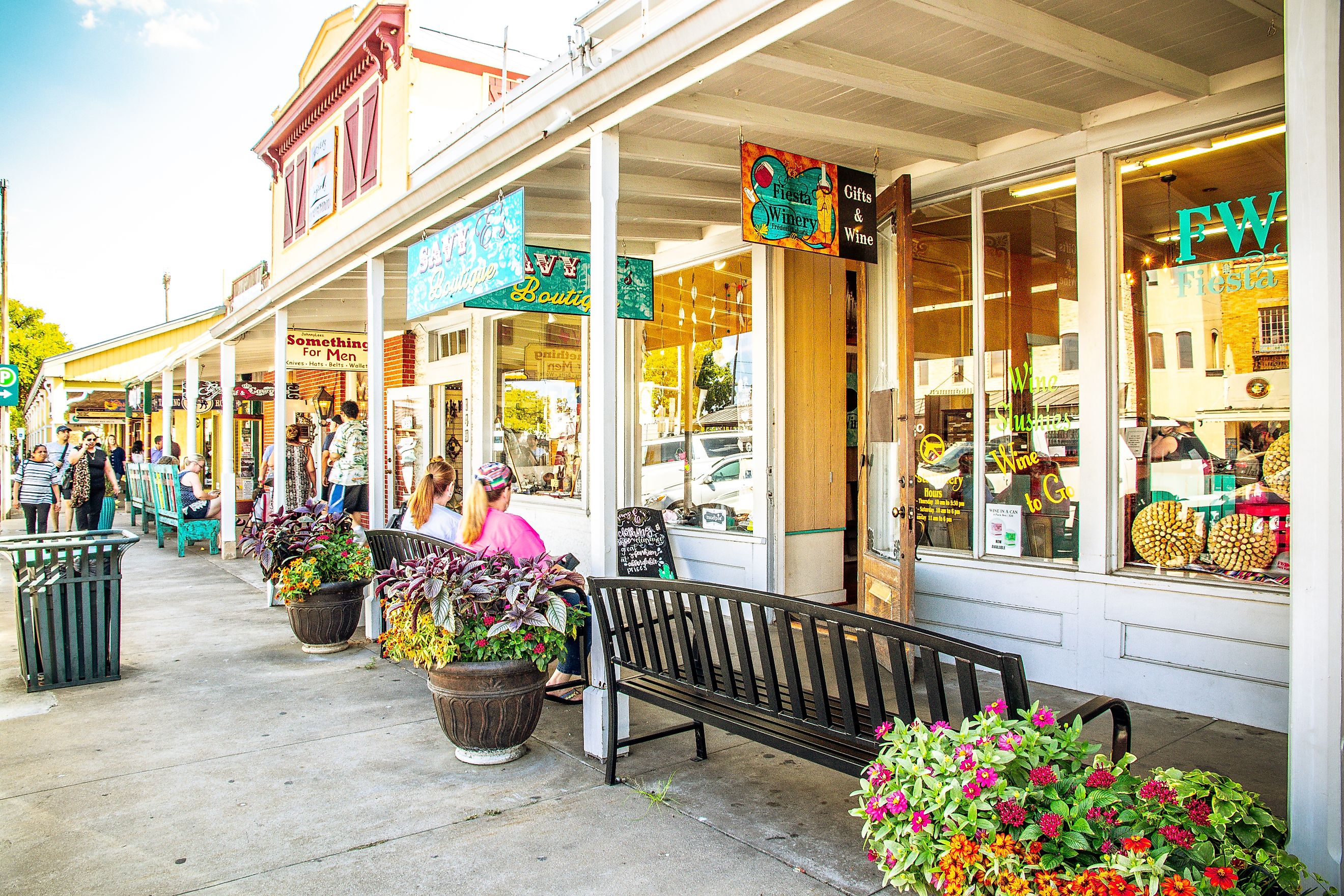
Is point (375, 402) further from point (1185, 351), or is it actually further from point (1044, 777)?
point (1044, 777)

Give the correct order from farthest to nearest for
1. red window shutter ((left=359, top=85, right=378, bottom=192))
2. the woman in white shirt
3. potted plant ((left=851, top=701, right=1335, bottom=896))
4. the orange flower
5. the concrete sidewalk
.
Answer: red window shutter ((left=359, top=85, right=378, bottom=192)) → the woman in white shirt → the concrete sidewalk → potted plant ((left=851, top=701, right=1335, bottom=896)) → the orange flower

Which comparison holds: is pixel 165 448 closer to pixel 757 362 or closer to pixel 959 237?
pixel 757 362

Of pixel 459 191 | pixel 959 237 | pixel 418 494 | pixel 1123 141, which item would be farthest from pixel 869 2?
pixel 418 494


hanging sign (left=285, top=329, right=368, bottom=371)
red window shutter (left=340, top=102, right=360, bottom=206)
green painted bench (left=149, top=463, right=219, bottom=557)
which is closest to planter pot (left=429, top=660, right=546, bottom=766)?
hanging sign (left=285, top=329, right=368, bottom=371)

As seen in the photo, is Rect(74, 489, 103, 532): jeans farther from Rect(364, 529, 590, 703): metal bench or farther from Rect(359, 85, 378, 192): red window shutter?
Rect(364, 529, 590, 703): metal bench

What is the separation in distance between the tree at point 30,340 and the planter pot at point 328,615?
65.7m

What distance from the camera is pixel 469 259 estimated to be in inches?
220

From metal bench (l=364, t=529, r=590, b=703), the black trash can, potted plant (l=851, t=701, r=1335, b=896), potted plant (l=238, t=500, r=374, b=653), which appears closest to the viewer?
potted plant (l=851, t=701, r=1335, b=896)

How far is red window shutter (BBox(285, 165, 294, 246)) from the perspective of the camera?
44.3ft

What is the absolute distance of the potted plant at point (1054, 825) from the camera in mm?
1996

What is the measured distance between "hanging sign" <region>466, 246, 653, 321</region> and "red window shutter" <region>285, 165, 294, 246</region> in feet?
27.0

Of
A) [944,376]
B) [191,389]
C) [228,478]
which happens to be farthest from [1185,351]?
[191,389]

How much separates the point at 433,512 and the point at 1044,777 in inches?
195

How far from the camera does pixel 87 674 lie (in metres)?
5.88
